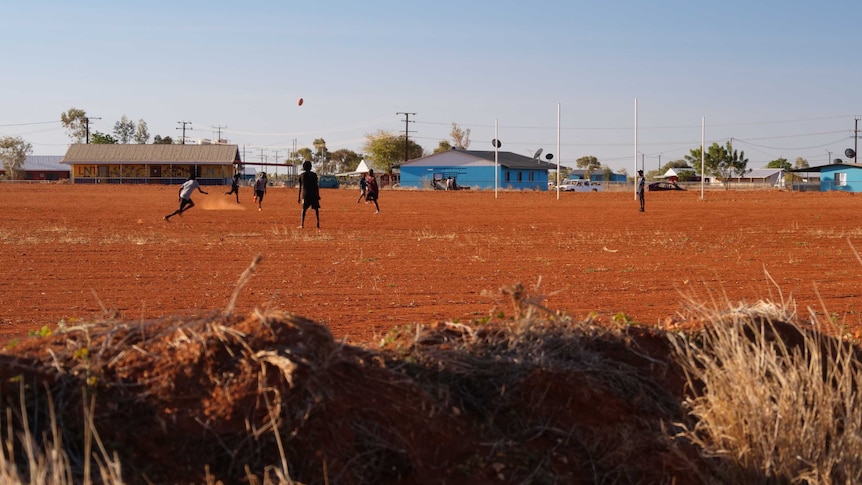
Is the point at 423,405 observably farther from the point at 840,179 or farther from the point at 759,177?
the point at 759,177

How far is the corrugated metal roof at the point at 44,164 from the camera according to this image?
132m

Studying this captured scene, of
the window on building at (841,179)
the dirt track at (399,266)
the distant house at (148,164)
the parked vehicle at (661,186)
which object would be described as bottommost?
the dirt track at (399,266)

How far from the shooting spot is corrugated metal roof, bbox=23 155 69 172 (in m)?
132

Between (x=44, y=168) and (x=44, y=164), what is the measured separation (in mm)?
3871

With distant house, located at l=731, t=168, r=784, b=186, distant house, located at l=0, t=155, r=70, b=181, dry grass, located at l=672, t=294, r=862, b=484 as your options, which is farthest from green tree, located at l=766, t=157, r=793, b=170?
dry grass, located at l=672, t=294, r=862, b=484

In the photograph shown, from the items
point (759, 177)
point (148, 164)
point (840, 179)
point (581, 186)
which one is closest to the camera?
point (840, 179)

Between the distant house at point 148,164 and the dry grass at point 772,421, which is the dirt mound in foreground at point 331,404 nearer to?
the dry grass at point 772,421

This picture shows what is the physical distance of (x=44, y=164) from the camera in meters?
136

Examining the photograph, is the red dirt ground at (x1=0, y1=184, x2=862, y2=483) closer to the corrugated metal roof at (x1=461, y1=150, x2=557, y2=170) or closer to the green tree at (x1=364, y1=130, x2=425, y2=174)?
the corrugated metal roof at (x1=461, y1=150, x2=557, y2=170)

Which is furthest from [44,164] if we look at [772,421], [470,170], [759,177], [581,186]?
[772,421]

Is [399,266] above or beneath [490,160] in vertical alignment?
beneath

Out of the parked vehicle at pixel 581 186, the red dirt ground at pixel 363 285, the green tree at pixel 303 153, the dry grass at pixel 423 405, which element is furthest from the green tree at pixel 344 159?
the dry grass at pixel 423 405

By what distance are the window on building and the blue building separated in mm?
25423

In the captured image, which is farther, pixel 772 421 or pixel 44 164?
pixel 44 164
